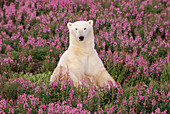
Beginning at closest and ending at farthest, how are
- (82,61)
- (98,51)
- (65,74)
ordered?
(65,74) < (82,61) < (98,51)

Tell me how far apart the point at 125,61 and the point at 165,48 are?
179 centimetres

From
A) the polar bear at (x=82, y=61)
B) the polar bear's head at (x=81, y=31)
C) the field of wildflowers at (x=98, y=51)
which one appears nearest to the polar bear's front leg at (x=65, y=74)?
the polar bear at (x=82, y=61)

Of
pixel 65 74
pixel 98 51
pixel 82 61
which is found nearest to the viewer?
pixel 65 74

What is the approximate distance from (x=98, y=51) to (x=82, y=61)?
7.67 feet

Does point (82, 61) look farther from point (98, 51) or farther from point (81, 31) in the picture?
point (98, 51)

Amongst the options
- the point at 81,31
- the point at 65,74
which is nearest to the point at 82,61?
the point at 65,74

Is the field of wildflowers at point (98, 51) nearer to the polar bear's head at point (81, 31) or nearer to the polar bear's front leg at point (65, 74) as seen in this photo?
the polar bear's front leg at point (65, 74)

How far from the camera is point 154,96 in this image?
14.6 feet

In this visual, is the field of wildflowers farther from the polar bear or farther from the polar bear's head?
the polar bear's head

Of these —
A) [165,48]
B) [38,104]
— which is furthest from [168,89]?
[165,48]

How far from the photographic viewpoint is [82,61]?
4.89m

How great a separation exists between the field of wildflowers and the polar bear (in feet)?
0.92

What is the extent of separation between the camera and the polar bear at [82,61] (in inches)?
187

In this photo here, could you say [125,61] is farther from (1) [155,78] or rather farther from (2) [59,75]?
(2) [59,75]
